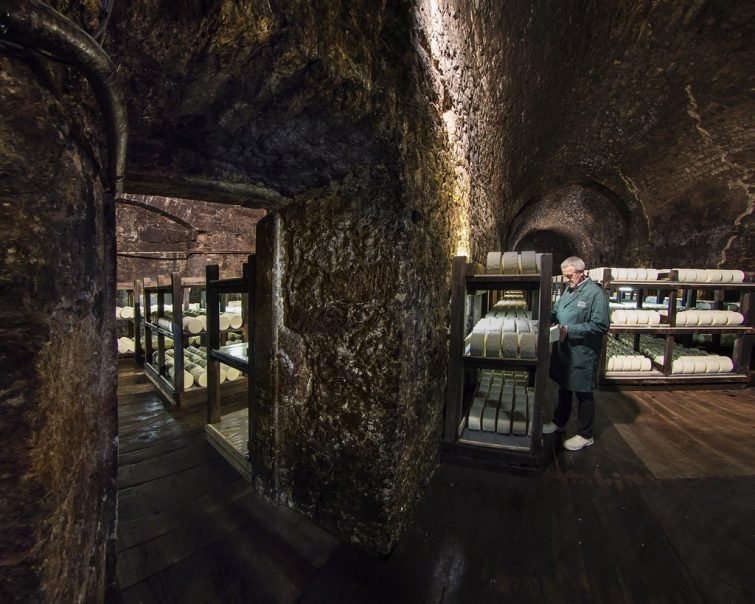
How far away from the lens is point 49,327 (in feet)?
2.81

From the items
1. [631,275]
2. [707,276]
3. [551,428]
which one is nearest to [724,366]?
[707,276]

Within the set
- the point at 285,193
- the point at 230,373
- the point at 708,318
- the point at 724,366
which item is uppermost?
the point at 285,193

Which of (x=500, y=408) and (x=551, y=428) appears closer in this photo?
(x=500, y=408)

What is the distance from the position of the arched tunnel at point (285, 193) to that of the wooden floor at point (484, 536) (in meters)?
0.20

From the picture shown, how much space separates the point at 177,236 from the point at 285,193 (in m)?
6.95

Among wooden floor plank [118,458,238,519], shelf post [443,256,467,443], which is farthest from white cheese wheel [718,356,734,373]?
wooden floor plank [118,458,238,519]

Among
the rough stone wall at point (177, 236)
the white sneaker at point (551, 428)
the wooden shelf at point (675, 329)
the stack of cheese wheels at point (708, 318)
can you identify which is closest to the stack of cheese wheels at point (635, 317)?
the wooden shelf at point (675, 329)

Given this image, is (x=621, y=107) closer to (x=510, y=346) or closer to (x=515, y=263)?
(x=515, y=263)

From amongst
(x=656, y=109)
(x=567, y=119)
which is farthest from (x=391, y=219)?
(x=656, y=109)

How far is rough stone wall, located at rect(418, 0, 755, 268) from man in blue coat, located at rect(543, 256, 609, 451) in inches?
58.4

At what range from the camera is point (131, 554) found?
5.65 ft

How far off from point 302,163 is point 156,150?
25.4 inches

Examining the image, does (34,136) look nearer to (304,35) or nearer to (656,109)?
(304,35)

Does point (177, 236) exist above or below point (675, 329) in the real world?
above
